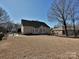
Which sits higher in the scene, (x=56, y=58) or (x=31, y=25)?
(x=31, y=25)

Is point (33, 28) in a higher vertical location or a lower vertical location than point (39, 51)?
higher

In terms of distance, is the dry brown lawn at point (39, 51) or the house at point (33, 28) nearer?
the dry brown lawn at point (39, 51)

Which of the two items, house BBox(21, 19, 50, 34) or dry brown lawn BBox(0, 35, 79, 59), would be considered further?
house BBox(21, 19, 50, 34)

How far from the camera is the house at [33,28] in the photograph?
43231mm

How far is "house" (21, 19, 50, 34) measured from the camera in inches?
1702

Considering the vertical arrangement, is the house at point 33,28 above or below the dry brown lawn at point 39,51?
above

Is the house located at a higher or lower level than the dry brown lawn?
higher

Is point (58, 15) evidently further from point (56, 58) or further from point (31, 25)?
point (56, 58)

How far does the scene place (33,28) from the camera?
44250 mm

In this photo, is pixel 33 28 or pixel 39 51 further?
pixel 33 28

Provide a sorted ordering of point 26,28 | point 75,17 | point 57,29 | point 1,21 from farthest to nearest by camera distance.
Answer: point 57,29 → point 1,21 → point 26,28 → point 75,17

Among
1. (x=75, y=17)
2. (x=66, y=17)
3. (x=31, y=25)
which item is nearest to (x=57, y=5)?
(x=66, y=17)

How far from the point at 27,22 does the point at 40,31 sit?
570 centimetres

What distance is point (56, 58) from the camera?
24.9ft
